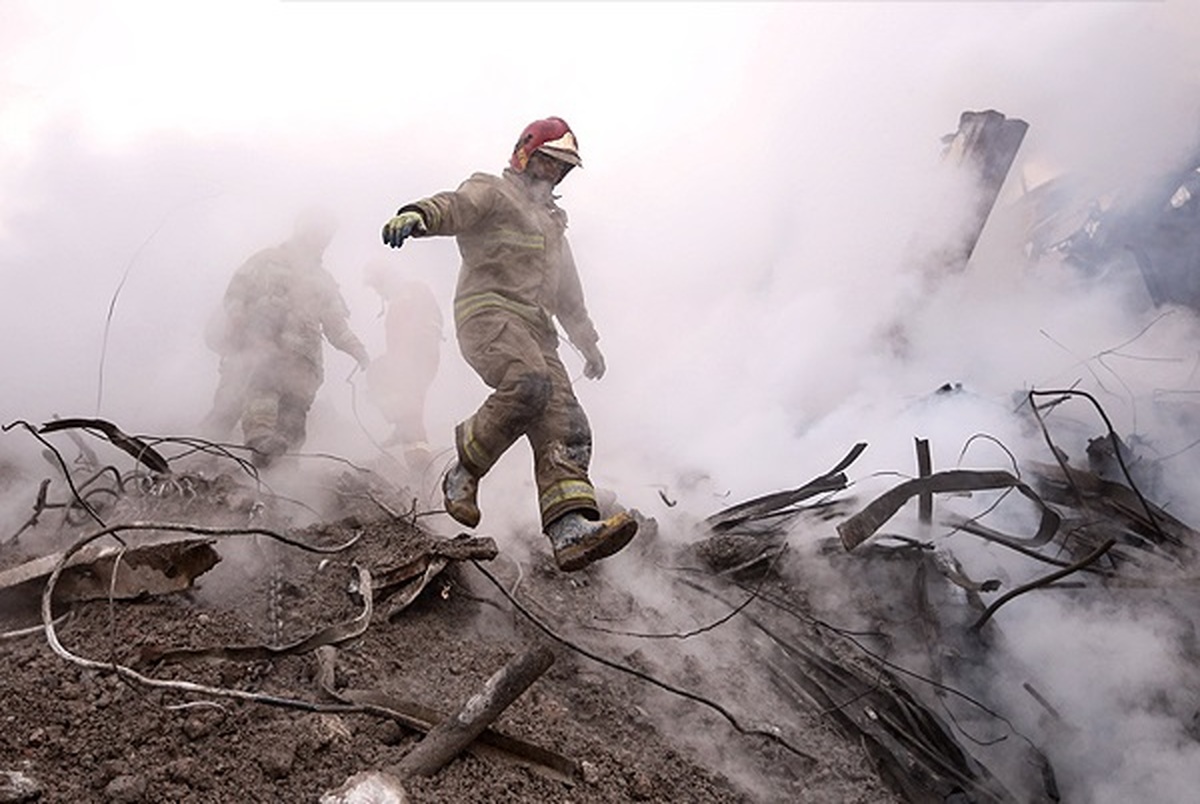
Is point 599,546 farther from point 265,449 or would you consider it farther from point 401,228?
point 265,449

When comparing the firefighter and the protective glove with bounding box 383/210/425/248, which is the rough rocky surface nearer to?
the firefighter

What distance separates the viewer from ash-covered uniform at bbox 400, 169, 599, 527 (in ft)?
10.5

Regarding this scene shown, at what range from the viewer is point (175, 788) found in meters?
1.75

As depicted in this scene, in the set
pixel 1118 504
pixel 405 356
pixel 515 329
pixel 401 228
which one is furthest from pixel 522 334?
pixel 405 356

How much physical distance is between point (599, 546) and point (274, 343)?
3104mm

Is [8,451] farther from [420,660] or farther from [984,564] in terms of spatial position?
[984,564]

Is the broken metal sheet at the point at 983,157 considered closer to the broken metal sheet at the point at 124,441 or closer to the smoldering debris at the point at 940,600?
the smoldering debris at the point at 940,600

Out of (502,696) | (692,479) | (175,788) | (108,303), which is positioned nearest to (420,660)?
(502,696)

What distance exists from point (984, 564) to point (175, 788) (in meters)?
2.93

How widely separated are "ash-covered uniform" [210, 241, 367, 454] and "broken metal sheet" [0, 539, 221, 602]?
2.07 m

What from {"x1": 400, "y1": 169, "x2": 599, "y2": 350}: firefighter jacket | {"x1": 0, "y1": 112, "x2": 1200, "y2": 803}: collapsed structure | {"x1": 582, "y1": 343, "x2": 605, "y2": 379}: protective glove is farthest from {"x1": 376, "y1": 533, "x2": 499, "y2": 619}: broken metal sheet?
{"x1": 582, "y1": 343, "x2": 605, "y2": 379}: protective glove

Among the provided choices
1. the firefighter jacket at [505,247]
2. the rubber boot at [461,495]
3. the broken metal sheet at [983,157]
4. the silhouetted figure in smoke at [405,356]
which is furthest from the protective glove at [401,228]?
the broken metal sheet at [983,157]

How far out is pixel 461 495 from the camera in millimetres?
3211

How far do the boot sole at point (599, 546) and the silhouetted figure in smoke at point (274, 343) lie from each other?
220cm
